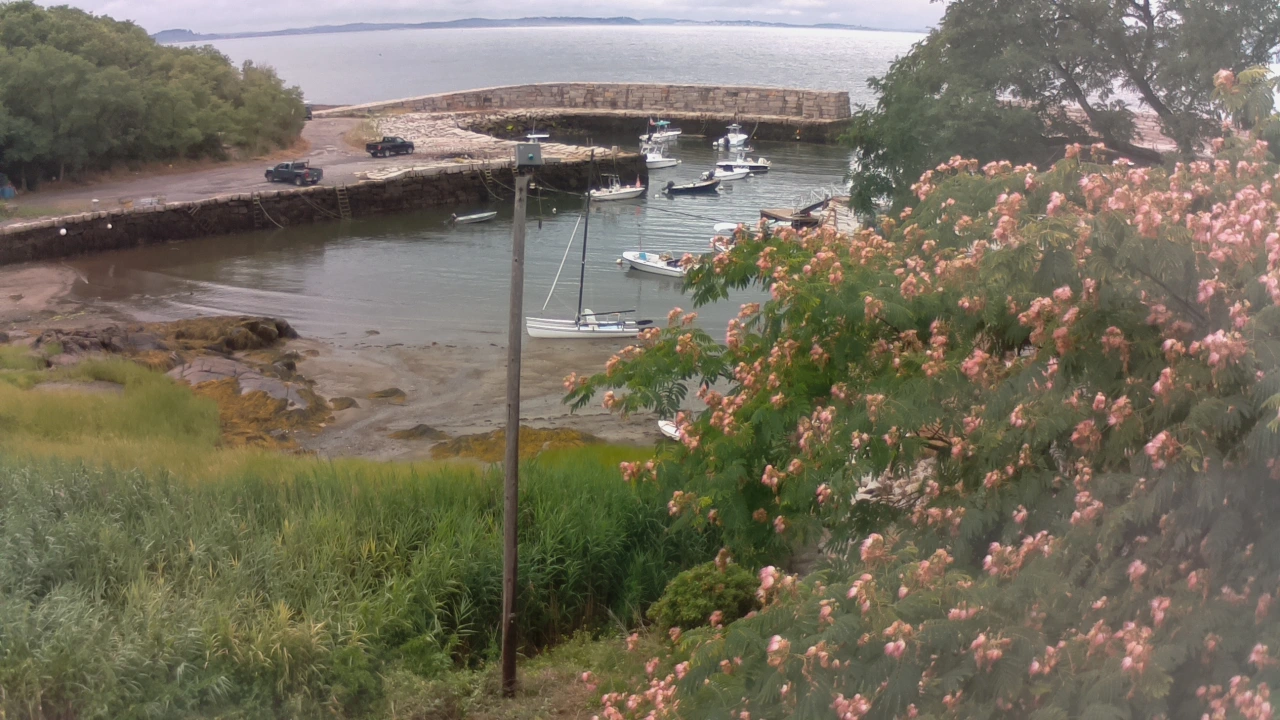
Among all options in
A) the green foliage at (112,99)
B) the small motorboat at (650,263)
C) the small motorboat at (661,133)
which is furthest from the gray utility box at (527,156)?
the small motorboat at (661,133)

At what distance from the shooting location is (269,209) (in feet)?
149

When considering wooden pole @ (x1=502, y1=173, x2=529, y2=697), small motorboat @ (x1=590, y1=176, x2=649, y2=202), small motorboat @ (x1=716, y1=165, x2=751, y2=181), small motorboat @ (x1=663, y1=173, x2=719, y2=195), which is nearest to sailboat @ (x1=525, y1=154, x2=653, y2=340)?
wooden pole @ (x1=502, y1=173, x2=529, y2=697)

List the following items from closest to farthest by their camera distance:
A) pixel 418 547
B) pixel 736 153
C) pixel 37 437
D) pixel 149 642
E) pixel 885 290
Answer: pixel 885 290
pixel 149 642
pixel 418 547
pixel 37 437
pixel 736 153

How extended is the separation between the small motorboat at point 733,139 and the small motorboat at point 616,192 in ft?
59.0

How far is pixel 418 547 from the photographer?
10.1 m

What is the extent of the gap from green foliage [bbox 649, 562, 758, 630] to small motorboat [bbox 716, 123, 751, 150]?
6572 centimetres

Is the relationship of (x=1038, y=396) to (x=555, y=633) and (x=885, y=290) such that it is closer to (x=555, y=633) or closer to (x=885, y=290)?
(x=885, y=290)

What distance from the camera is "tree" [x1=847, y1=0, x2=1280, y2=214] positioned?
1830 cm

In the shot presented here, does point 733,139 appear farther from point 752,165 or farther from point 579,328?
point 579,328

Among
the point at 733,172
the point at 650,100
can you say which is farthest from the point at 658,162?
the point at 650,100

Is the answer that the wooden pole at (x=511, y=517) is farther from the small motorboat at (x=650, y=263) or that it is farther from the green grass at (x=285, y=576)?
the small motorboat at (x=650, y=263)

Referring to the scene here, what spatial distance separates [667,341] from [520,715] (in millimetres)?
3246

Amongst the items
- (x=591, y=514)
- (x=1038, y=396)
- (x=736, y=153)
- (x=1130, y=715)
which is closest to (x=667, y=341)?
(x=591, y=514)

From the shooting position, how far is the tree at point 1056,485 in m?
3.80
